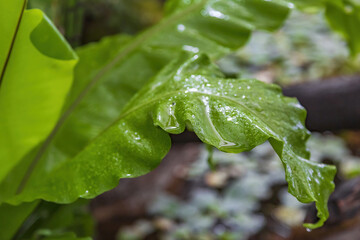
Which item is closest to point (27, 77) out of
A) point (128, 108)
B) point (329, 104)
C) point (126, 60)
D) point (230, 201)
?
point (128, 108)

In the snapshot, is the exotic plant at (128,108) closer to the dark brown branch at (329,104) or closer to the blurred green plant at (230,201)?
the dark brown branch at (329,104)

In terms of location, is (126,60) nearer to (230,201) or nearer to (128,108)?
(128,108)

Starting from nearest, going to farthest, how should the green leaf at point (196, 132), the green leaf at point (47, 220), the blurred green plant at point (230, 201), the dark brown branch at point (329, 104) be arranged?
the green leaf at point (196, 132)
the green leaf at point (47, 220)
the dark brown branch at point (329, 104)
the blurred green plant at point (230, 201)

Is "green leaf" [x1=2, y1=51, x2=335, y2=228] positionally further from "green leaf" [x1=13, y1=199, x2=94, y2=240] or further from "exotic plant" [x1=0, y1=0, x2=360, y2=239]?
"green leaf" [x1=13, y1=199, x2=94, y2=240]

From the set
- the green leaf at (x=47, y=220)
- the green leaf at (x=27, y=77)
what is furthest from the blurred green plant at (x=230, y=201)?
the green leaf at (x=27, y=77)

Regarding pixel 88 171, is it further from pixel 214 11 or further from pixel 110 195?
pixel 110 195

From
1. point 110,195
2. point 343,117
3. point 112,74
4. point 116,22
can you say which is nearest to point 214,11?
point 112,74

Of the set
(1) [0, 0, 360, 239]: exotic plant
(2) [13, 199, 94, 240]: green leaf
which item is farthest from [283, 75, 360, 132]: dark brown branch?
(2) [13, 199, 94, 240]: green leaf
